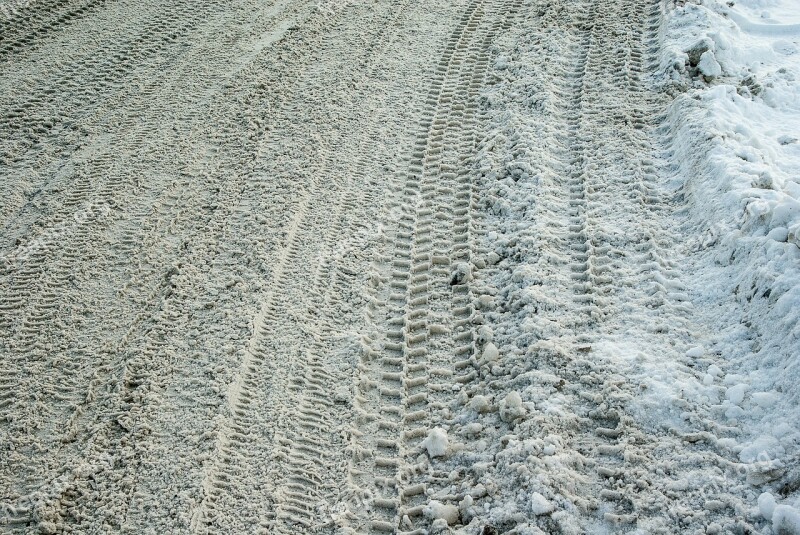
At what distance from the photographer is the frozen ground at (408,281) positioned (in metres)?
2.54

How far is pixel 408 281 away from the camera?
3498 mm

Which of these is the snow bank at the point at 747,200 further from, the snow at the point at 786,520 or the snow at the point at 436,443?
the snow at the point at 436,443

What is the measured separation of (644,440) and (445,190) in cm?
201

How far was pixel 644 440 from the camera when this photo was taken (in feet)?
8.47

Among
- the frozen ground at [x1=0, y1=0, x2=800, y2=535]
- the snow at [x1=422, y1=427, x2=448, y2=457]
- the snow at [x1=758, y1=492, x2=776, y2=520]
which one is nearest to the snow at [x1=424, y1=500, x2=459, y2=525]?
the frozen ground at [x1=0, y1=0, x2=800, y2=535]

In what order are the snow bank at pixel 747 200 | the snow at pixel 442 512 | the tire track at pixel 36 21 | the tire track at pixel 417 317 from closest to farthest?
the snow at pixel 442 512
the snow bank at pixel 747 200
the tire track at pixel 417 317
the tire track at pixel 36 21

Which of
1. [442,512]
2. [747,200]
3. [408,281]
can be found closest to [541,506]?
[442,512]

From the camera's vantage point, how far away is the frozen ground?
2541mm

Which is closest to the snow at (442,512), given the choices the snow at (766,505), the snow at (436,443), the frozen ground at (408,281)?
the frozen ground at (408,281)

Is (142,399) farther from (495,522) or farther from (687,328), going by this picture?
(687,328)

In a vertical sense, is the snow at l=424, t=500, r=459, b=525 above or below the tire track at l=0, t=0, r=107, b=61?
below

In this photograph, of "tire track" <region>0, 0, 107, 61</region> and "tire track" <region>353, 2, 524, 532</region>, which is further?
"tire track" <region>0, 0, 107, 61</region>

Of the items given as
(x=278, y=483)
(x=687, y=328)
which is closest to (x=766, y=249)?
(x=687, y=328)

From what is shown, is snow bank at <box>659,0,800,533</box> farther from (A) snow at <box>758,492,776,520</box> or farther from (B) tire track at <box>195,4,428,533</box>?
(B) tire track at <box>195,4,428,533</box>
